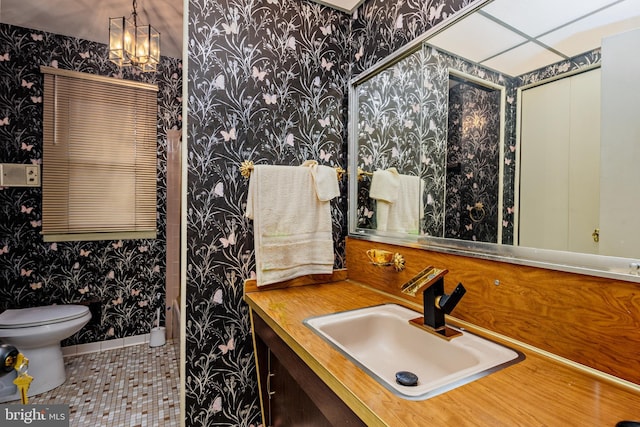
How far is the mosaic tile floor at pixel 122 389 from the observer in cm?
180

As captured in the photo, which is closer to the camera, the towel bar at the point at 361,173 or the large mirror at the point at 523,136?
the large mirror at the point at 523,136

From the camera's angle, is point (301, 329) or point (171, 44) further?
point (171, 44)

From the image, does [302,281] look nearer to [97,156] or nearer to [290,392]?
[290,392]

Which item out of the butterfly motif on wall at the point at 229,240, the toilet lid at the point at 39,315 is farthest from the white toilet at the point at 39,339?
the butterfly motif on wall at the point at 229,240

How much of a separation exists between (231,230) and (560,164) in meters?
1.24

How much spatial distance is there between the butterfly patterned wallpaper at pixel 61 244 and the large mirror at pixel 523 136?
224 cm

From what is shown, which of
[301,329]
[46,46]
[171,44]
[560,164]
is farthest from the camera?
[171,44]

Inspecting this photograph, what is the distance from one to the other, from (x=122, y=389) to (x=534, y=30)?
280 centimetres

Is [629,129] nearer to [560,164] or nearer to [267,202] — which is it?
[560,164]

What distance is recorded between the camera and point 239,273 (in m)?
1.47

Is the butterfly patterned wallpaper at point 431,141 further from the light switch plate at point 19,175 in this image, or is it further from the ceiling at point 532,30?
the light switch plate at point 19,175

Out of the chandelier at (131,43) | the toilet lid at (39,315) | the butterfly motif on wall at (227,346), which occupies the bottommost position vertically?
the toilet lid at (39,315)

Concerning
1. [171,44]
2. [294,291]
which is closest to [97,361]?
[294,291]

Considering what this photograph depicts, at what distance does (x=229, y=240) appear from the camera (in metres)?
1.46
